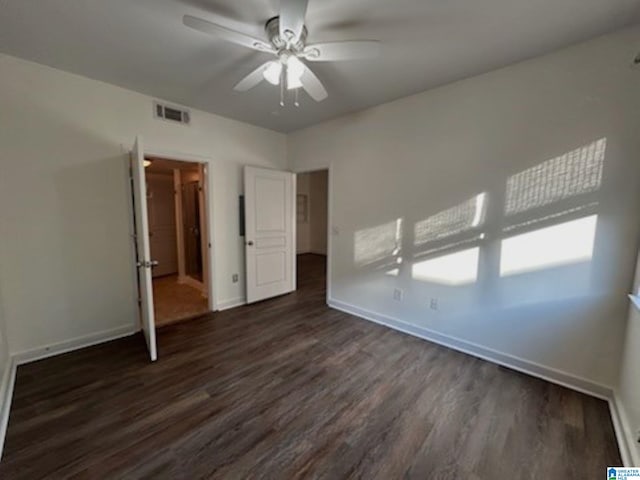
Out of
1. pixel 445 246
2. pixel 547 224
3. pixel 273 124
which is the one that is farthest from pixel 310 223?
pixel 547 224

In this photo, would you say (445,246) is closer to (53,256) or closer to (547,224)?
(547,224)

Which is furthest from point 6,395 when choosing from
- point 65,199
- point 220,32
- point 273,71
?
point 273,71

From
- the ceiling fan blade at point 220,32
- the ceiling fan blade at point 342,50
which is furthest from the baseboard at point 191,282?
the ceiling fan blade at point 342,50

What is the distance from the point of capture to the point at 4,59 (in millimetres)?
2215

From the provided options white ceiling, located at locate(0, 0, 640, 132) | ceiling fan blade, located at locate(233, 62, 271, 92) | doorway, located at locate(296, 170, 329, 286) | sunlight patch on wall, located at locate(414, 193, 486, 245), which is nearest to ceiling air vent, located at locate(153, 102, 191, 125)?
white ceiling, located at locate(0, 0, 640, 132)

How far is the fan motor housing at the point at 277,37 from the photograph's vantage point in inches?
69.0

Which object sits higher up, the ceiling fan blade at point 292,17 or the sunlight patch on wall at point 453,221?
the ceiling fan blade at point 292,17

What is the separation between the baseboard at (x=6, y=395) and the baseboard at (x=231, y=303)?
1.89 m

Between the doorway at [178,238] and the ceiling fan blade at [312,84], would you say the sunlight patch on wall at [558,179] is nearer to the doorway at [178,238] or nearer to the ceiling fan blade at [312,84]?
the ceiling fan blade at [312,84]

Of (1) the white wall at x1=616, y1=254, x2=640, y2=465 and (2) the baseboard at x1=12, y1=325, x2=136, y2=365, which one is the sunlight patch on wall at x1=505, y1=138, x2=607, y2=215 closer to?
Answer: (1) the white wall at x1=616, y1=254, x2=640, y2=465

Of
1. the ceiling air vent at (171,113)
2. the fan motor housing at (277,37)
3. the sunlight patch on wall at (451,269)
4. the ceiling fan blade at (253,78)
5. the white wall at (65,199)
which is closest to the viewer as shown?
the fan motor housing at (277,37)

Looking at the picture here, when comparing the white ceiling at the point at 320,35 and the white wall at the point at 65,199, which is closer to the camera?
the white ceiling at the point at 320,35

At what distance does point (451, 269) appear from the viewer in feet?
9.00

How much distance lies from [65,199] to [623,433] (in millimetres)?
4603
